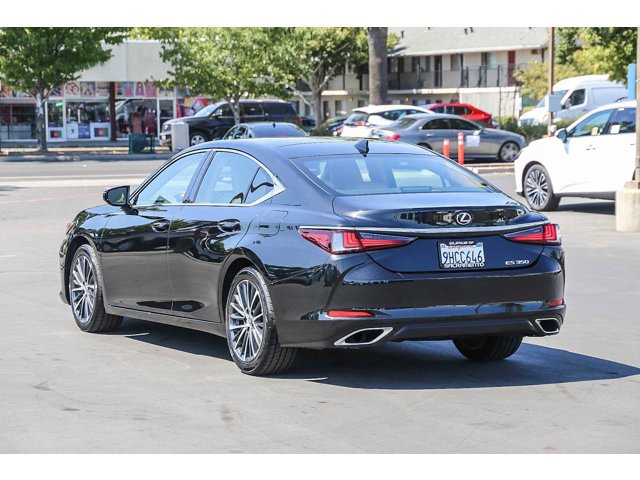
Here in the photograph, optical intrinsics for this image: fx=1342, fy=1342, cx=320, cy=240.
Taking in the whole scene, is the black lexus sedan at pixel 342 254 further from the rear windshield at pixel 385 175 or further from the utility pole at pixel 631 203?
the utility pole at pixel 631 203

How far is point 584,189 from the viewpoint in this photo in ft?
67.3

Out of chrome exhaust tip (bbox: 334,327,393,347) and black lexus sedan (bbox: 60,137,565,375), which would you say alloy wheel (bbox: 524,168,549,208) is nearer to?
black lexus sedan (bbox: 60,137,565,375)

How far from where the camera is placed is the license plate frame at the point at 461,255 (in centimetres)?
777

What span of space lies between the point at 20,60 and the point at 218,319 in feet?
140

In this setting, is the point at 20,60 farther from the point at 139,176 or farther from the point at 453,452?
the point at 453,452

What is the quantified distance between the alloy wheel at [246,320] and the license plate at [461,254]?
116cm

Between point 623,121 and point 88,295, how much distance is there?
12.0 metres

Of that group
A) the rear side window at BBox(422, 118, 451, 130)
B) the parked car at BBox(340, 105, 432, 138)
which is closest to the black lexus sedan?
the rear side window at BBox(422, 118, 451, 130)

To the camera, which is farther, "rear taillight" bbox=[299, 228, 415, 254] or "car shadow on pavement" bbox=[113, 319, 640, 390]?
"car shadow on pavement" bbox=[113, 319, 640, 390]

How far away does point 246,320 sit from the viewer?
27.2 ft

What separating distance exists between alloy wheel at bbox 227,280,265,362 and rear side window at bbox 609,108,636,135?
12.9 m

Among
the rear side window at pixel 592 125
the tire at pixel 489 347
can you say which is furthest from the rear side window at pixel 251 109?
the tire at pixel 489 347

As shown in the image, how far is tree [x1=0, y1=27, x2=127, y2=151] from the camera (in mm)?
49312
